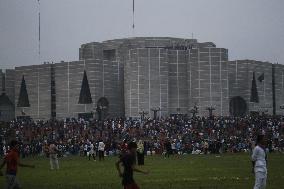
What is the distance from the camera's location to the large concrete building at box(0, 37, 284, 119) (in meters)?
93.0

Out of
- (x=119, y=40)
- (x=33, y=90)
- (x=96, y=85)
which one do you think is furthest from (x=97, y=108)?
(x=119, y=40)

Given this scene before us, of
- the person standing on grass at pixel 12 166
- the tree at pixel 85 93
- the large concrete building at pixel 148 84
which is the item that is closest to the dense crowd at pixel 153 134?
the large concrete building at pixel 148 84

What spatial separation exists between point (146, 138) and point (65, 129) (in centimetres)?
969

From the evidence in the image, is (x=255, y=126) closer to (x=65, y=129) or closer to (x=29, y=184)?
(x=65, y=129)

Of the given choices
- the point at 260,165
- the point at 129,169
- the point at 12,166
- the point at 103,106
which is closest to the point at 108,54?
the point at 103,106

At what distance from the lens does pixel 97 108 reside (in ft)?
301

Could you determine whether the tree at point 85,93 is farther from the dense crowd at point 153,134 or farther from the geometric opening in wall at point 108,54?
the dense crowd at point 153,134

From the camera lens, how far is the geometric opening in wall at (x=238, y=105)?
329ft


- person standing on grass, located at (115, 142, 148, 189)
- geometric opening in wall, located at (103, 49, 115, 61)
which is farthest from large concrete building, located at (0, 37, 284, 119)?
person standing on grass, located at (115, 142, 148, 189)

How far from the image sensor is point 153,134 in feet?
218

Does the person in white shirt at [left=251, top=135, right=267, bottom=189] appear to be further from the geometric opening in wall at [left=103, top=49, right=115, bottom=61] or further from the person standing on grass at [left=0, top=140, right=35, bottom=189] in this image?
the geometric opening in wall at [left=103, top=49, right=115, bottom=61]

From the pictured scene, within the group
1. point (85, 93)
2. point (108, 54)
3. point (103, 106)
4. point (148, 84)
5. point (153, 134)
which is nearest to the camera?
point (153, 134)

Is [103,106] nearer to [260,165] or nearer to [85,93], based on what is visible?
[85,93]

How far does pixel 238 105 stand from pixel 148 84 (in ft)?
54.7
